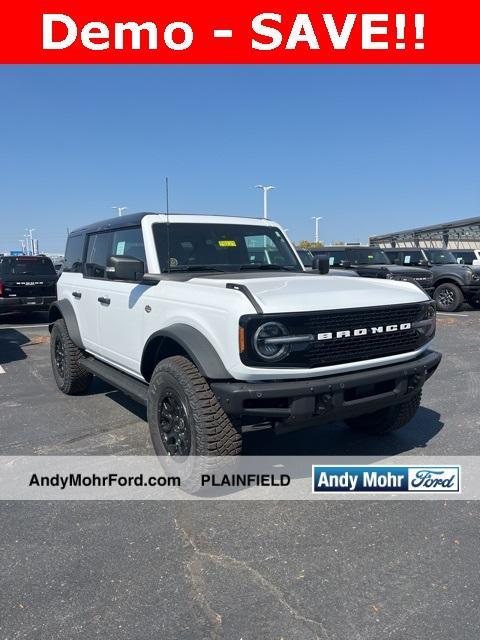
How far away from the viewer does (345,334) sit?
3227 millimetres

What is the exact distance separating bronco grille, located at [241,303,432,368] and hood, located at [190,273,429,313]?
0.05 m

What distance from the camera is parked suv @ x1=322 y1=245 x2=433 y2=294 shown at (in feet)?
45.1

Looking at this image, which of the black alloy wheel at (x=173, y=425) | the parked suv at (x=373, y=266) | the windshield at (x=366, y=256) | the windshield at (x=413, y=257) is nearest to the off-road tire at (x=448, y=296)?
the parked suv at (x=373, y=266)

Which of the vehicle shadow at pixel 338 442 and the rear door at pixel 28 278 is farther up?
the rear door at pixel 28 278

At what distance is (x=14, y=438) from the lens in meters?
4.44

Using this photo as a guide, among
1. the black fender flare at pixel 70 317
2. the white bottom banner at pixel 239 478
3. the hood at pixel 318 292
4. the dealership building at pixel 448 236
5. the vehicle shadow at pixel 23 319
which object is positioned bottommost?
the white bottom banner at pixel 239 478

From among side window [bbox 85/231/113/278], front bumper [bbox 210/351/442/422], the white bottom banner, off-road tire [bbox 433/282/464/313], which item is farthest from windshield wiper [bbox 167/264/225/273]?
off-road tire [bbox 433/282/464/313]

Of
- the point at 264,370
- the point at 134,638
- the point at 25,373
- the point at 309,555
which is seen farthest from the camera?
the point at 25,373

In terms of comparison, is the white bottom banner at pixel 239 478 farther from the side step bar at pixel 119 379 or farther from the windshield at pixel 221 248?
the windshield at pixel 221 248

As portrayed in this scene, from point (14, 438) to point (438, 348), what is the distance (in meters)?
6.88

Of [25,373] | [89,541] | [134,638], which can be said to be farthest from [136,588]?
[25,373]

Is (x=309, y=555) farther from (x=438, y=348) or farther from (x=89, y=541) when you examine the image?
(x=438, y=348)

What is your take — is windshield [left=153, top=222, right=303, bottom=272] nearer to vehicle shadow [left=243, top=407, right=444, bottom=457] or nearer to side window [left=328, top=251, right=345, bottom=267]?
vehicle shadow [left=243, top=407, right=444, bottom=457]

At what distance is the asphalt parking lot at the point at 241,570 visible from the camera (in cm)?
219
